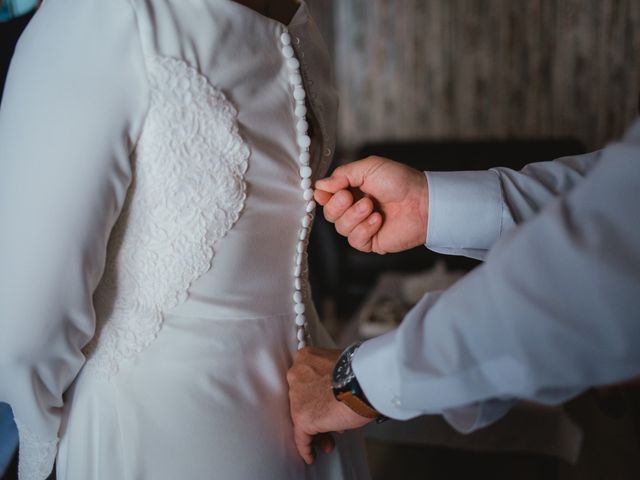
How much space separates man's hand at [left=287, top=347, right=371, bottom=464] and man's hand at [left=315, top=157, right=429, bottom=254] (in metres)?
0.21

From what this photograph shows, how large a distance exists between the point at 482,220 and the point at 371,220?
178 millimetres

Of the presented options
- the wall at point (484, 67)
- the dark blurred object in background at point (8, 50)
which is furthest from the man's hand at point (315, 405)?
the wall at point (484, 67)

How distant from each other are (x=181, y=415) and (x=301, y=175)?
0.36 metres

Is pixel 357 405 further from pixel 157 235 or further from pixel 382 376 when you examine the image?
pixel 157 235

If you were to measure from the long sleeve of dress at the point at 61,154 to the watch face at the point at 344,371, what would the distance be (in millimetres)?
323

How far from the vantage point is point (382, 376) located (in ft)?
2.18

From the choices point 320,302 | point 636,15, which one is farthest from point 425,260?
point 636,15

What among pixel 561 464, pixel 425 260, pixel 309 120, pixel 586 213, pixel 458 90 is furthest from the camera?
pixel 458 90

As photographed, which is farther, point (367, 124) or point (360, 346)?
point (367, 124)

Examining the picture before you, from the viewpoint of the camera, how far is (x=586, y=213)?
0.54 meters

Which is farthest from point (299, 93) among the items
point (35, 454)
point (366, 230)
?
point (35, 454)

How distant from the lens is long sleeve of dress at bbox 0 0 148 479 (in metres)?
0.58

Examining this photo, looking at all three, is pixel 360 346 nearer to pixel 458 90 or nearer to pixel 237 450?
pixel 237 450

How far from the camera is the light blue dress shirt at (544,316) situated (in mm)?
516
